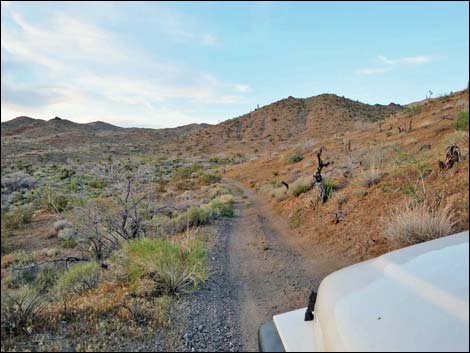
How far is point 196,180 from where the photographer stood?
86.0ft

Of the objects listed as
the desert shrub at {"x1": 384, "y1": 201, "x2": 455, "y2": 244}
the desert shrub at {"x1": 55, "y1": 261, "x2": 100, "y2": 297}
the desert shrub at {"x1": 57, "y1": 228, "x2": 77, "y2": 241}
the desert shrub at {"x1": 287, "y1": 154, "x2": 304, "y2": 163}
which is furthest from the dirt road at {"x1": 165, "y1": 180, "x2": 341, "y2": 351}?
the desert shrub at {"x1": 287, "y1": 154, "x2": 304, "y2": 163}

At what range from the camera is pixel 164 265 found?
16.9ft

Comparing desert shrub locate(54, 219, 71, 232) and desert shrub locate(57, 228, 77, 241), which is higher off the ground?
desert shrub locate(54, 219, 71, 232)

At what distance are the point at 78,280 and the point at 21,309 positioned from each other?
6.61 ft

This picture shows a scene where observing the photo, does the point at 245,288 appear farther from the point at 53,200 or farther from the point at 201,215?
the point at 201,215

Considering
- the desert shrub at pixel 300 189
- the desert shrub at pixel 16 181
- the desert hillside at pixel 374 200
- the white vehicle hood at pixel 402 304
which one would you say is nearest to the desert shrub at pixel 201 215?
the desert hillside at pixel 374 200

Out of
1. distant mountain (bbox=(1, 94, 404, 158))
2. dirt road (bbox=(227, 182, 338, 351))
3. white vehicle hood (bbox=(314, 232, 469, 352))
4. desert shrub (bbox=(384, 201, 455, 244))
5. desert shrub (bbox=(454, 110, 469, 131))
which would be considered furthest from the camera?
distant mountain (bbox=(1, 94, 404, 158))

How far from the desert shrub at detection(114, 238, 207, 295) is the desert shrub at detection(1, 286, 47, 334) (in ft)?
5.25

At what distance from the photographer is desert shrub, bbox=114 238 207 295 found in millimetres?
5125

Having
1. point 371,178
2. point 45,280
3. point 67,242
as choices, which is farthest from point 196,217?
point 45,280

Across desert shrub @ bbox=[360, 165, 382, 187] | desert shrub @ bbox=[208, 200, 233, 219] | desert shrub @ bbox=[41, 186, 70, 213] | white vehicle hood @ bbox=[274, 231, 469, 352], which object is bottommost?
desert shrub @ bbox=[208, 200, 233, 219]

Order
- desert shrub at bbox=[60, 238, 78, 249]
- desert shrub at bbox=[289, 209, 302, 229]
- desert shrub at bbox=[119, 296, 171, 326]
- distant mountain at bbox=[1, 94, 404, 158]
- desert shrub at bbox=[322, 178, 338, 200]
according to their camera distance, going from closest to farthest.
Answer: desert shrub at bbox=[119, 296, 171, 326], desert shrub at bbox=[60, 238, 78, 249], desert shrub at bbox=[289, 209, 302, 229], desert shrub at bbox=[322, 178, 338, 200], distant mountain at bbox=[1, 94, 404, 158]

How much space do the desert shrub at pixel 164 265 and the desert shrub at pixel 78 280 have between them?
16.9 inches

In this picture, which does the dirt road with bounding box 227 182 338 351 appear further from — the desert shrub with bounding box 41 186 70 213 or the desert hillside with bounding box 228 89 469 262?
the desert shrub with bounding box 41 186 70 213
